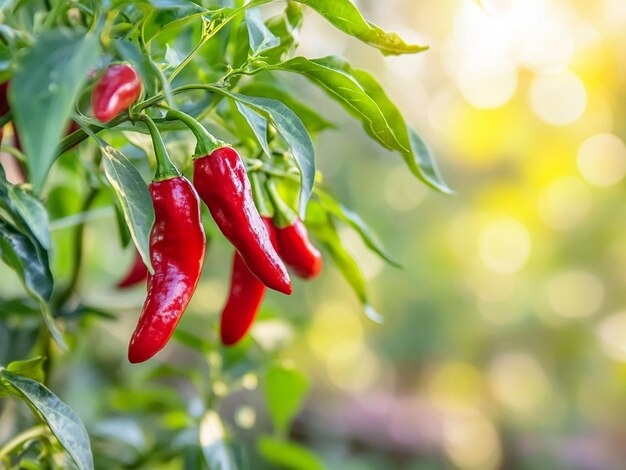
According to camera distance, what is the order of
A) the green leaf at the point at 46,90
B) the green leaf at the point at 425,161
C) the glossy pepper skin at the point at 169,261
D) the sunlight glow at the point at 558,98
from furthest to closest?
the sunlight glow at the point at 558,98 < the green leaf at the point at 425,161 < the glossy pepper skin at the point at 169,261 < the green leaf at the point at 46,90

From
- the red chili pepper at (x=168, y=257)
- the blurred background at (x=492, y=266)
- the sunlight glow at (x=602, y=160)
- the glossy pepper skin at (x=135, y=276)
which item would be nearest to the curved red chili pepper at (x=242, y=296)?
the red chili pepper at (x=168, y=257)

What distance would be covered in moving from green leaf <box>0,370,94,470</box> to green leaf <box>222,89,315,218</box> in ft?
0.87


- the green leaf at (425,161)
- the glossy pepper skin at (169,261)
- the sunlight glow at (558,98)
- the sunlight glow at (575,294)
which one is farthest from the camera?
the sunlight glow at (558,98)

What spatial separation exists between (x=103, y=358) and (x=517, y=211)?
1854 millimetres

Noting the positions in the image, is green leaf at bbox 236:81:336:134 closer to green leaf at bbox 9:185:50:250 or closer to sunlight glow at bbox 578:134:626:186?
green leaf at bbox 9:185:50:250

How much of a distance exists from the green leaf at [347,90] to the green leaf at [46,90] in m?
0.20

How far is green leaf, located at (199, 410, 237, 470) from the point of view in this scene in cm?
86

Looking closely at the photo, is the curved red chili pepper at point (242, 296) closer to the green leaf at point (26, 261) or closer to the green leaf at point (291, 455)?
the green leaf at point (26, 261)

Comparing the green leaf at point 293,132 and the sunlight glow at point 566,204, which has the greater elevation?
the green leaf at point 293,132

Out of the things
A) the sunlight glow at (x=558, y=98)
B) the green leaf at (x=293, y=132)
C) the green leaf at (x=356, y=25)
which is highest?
the green leaf at (x=356, y=25)

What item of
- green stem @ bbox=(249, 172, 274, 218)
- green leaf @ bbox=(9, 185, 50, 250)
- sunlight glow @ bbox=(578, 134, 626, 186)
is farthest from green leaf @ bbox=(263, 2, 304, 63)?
sunlight glow @ bbox=(578, 134, 626, 186)

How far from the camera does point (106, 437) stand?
1053mm

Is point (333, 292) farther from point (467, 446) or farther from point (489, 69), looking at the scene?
point (489, 69)

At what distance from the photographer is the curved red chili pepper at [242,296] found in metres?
0.72
